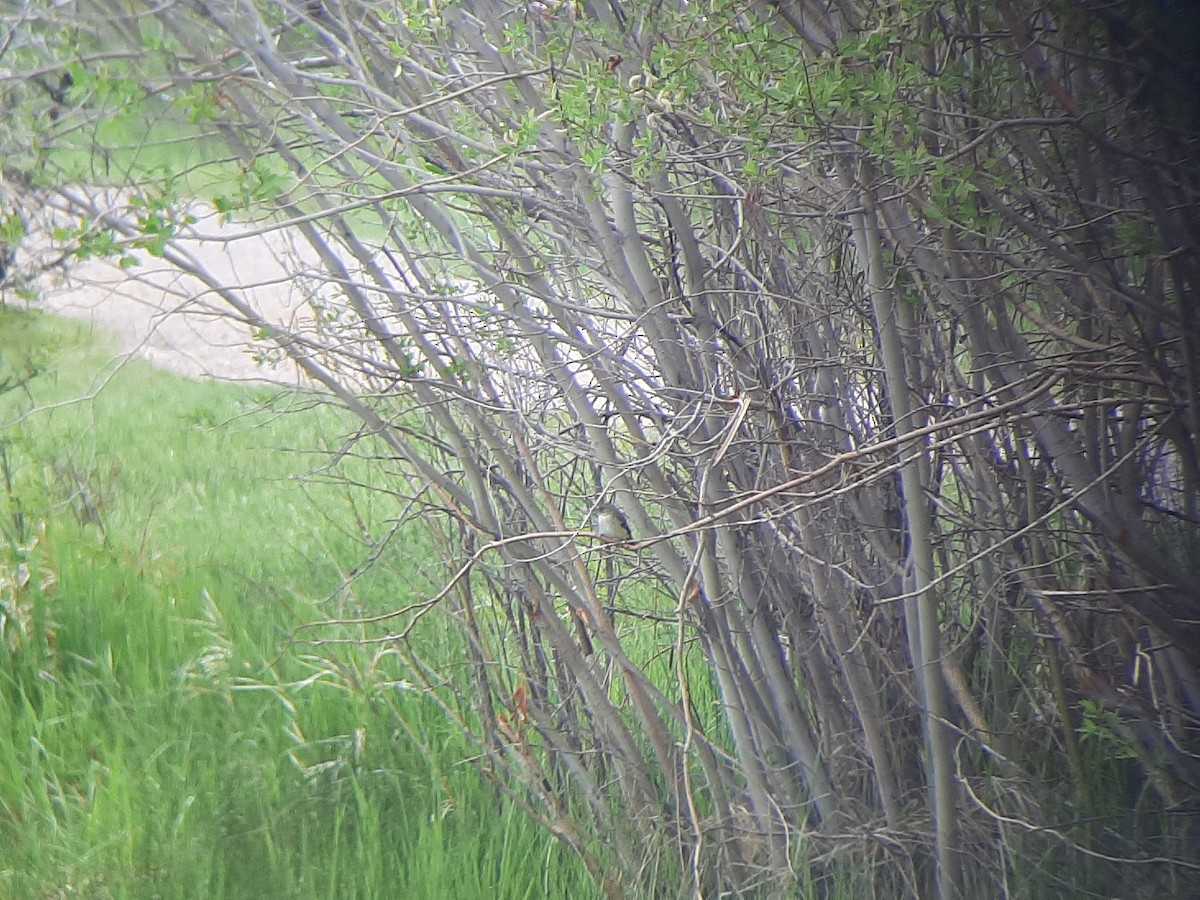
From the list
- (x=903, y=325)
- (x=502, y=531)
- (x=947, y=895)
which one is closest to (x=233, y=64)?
(x=502, y=531)

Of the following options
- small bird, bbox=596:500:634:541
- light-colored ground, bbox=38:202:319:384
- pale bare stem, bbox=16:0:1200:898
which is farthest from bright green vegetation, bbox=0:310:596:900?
small bird, bbox=596:500:634:541

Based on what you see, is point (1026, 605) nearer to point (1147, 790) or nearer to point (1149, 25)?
point (1147, 790)

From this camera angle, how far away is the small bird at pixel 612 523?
7.55 ft

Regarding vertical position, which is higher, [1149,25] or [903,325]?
[1149,25]

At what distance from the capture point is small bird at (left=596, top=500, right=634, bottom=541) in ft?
7.55

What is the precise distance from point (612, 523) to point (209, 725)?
1.48 metres

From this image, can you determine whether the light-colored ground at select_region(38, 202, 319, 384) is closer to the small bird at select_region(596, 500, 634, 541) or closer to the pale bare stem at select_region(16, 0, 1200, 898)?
the pale bare stem at select_region(16, 0, 1200, 898)

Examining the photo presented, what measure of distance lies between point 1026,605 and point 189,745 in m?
2.13

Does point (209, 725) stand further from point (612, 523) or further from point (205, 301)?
point (612, 523)

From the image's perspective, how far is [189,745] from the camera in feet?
9.82

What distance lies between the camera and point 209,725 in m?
3.12

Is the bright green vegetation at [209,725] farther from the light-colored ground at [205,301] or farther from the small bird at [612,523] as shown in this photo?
the small bird at [612,523]

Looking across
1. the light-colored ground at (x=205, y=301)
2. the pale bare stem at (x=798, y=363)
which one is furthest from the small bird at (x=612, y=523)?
the light-colored ground at (x=205, y=301)

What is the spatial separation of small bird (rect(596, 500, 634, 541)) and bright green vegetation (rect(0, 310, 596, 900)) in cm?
82
